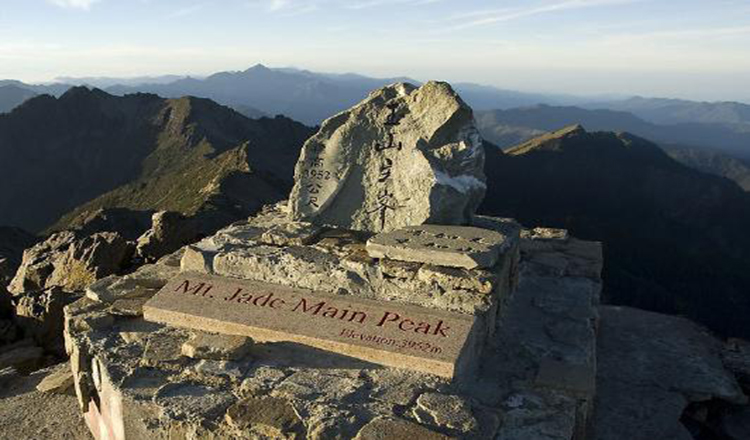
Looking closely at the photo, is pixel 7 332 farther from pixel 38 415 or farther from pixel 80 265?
pixel 38 415

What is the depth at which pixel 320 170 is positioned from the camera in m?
7.21

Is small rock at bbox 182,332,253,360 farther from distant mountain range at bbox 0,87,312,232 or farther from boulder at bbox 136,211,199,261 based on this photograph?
distant mountain range at bbox 0,87,312,232

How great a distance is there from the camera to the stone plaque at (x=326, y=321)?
192 inches

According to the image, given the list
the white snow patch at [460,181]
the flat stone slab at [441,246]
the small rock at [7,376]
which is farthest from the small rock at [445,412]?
the small rock at [7,376]

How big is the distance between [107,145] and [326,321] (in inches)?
3120

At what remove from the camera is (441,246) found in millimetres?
5895

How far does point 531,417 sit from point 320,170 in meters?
3.78

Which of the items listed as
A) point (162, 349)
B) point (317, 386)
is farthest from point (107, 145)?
point (317, 386)

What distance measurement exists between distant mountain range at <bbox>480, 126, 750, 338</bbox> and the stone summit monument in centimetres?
2362

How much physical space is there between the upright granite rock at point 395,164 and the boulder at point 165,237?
14.5 ft

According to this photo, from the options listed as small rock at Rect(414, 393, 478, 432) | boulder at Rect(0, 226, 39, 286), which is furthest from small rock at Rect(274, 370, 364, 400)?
boulder at Rect(0, 226, 39, 286)

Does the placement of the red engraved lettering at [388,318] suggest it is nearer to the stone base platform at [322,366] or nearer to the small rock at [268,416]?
the stone base platform at [322,366]

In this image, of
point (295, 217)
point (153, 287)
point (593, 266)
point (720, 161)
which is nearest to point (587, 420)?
point (593, 266)

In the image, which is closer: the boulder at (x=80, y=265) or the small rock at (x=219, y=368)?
the small rock at (x=219, y=368)
